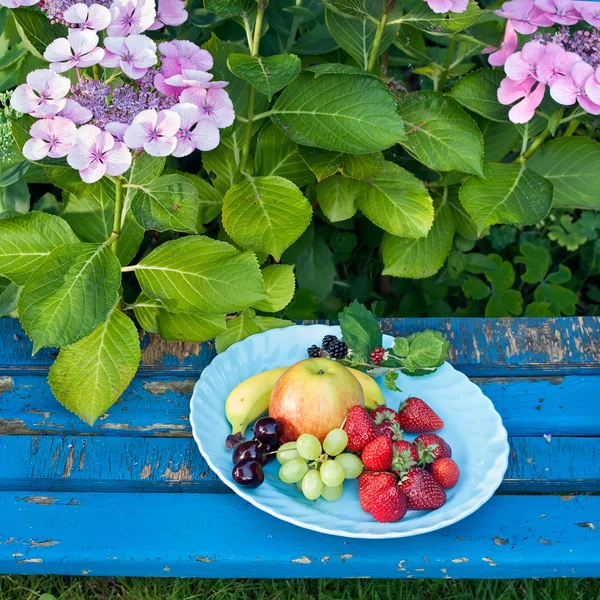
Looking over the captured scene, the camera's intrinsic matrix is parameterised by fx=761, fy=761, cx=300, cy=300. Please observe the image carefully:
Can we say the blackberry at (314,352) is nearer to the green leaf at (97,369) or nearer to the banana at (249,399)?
the banana at (249,399)

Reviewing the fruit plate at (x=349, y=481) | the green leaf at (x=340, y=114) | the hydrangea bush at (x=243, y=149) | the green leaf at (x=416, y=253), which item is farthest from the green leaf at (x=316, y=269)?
the green leaf at (x=340, y=114)

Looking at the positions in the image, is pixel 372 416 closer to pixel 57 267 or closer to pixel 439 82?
pixel 57 267

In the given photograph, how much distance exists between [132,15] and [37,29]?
20 centimetres

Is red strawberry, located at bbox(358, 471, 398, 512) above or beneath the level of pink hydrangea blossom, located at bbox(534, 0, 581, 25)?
beneath

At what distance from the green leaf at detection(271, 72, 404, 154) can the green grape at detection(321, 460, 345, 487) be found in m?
0.49

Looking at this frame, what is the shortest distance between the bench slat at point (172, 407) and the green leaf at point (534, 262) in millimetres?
520

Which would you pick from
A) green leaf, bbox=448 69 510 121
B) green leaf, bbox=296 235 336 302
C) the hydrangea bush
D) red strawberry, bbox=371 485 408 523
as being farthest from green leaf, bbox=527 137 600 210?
red strawberry, bbox=371 485 408 523

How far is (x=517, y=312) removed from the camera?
5.70 ft

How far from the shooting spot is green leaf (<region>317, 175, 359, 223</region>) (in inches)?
54.4

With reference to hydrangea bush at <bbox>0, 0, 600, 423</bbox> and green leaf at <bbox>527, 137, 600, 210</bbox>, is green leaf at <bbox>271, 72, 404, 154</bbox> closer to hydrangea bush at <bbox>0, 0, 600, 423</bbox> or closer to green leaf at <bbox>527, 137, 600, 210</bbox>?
hydrangea bush at <bbox>0, 0, 600, 423</bbox>

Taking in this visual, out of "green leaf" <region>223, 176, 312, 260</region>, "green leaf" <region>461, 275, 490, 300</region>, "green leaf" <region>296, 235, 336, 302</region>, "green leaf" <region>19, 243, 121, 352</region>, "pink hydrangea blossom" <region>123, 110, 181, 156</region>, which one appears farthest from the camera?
"green leaf" <region>461, 275, 490, 300</region>

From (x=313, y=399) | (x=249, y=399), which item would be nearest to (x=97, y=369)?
(x=249, y=399)

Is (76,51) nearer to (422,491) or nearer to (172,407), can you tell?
(172,407)

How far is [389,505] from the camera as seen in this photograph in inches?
38.6
